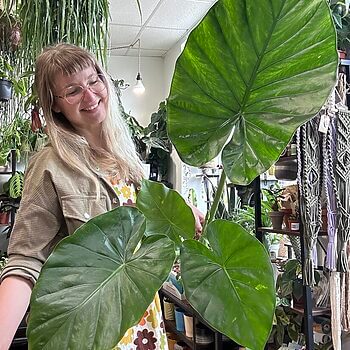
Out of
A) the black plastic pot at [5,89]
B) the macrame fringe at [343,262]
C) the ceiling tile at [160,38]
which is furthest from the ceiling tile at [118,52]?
the macrame fringe at [343,262]

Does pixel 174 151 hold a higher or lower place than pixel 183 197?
higher

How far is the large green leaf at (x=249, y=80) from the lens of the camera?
19.0 inches

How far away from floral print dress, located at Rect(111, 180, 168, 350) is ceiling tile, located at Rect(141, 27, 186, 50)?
3035 millimetres

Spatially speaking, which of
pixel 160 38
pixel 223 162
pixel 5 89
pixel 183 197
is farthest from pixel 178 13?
Result: pixel 223 162

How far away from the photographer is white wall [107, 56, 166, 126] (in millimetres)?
4496

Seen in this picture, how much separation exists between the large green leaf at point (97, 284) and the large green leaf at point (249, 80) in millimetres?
131

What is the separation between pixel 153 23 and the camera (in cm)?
372

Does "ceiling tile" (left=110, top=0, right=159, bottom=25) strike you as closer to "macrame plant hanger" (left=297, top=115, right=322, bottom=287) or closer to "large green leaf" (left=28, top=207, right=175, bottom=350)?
"macrame plant hanger" (left=297, top=115, right=322, bottom=287)

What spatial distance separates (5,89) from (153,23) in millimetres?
1597

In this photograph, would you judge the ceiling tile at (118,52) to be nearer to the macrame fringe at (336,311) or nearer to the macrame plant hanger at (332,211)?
the macrame plant hanger at (332,211)

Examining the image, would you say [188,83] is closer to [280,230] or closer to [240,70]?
[240,70]

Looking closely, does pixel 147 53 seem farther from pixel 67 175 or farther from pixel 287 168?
pixel 67 175

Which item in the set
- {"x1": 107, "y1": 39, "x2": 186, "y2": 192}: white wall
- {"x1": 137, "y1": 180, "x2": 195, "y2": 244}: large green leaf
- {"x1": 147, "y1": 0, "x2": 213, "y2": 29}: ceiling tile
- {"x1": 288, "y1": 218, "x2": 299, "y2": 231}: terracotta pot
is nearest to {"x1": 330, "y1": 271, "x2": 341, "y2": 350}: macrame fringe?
{"x1": 288, "y1": 218, "x2": 299, "y2": 231}: terracotta pot

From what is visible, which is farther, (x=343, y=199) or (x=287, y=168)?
(x=287, y=168)
